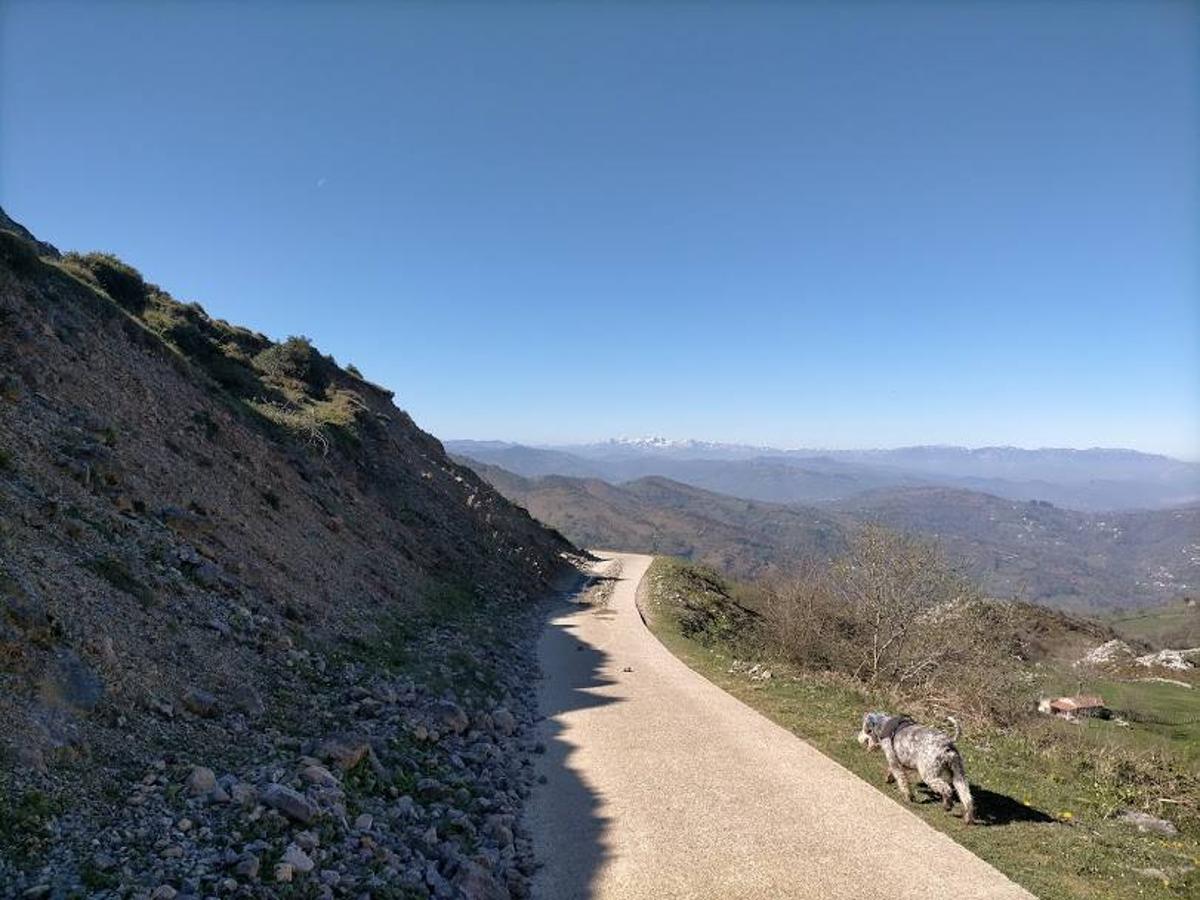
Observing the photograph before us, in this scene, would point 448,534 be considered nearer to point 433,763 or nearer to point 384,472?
point 384,472

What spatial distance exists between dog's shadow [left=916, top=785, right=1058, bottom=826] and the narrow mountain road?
899mm

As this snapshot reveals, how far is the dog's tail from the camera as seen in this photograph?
10.3 meters

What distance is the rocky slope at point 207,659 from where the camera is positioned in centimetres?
734

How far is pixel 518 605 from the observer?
33875 mm

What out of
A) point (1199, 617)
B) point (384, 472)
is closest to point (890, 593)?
point (384, 472)

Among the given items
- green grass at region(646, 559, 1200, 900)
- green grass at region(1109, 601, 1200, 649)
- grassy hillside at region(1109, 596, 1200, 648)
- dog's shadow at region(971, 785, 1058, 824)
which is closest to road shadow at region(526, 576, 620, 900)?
green grass at region(646, 559, 1200, 900)

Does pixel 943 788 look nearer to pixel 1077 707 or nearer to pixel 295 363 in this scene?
pixel 1077 707

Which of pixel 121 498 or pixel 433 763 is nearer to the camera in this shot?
pixel 433 763

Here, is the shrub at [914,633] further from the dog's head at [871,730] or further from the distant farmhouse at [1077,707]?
the distant farmhouse at [1077,707]

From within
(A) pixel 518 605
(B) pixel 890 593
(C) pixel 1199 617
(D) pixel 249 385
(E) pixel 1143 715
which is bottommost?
(C) pixel 1199 617

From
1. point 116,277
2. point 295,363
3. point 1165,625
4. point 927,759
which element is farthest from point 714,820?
point 1165,625

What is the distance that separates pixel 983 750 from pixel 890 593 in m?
9.46

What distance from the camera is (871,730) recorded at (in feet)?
43.0

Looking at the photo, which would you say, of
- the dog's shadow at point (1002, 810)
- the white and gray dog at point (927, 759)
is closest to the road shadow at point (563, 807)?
the white and gray dog at point (927, 759)
